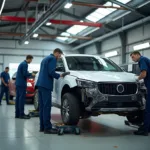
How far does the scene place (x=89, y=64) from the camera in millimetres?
6785

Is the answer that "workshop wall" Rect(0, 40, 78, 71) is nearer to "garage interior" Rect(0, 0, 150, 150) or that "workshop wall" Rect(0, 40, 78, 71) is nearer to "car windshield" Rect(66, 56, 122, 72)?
"garage interior" Rect(0, 0, 150, 150)

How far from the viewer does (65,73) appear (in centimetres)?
621

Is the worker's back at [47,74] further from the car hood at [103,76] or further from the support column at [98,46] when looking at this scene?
the support column at [98,46]

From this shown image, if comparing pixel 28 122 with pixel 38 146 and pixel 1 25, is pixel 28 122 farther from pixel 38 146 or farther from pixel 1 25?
pixel 1 25

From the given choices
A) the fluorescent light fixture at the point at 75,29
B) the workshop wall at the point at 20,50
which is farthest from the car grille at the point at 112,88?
the workshop wall at the point at 20,50

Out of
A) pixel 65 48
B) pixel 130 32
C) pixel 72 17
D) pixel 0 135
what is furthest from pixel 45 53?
pixel 0 135

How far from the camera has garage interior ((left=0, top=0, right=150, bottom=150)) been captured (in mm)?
5035

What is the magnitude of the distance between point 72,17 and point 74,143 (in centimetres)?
1443

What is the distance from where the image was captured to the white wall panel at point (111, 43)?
19.6 m

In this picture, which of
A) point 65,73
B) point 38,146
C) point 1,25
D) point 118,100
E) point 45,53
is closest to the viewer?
point 38,146

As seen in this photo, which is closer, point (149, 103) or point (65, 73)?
point (149, 103)

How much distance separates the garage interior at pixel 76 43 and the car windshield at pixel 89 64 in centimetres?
137

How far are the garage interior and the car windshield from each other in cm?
137

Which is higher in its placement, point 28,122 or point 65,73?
point 65,73
